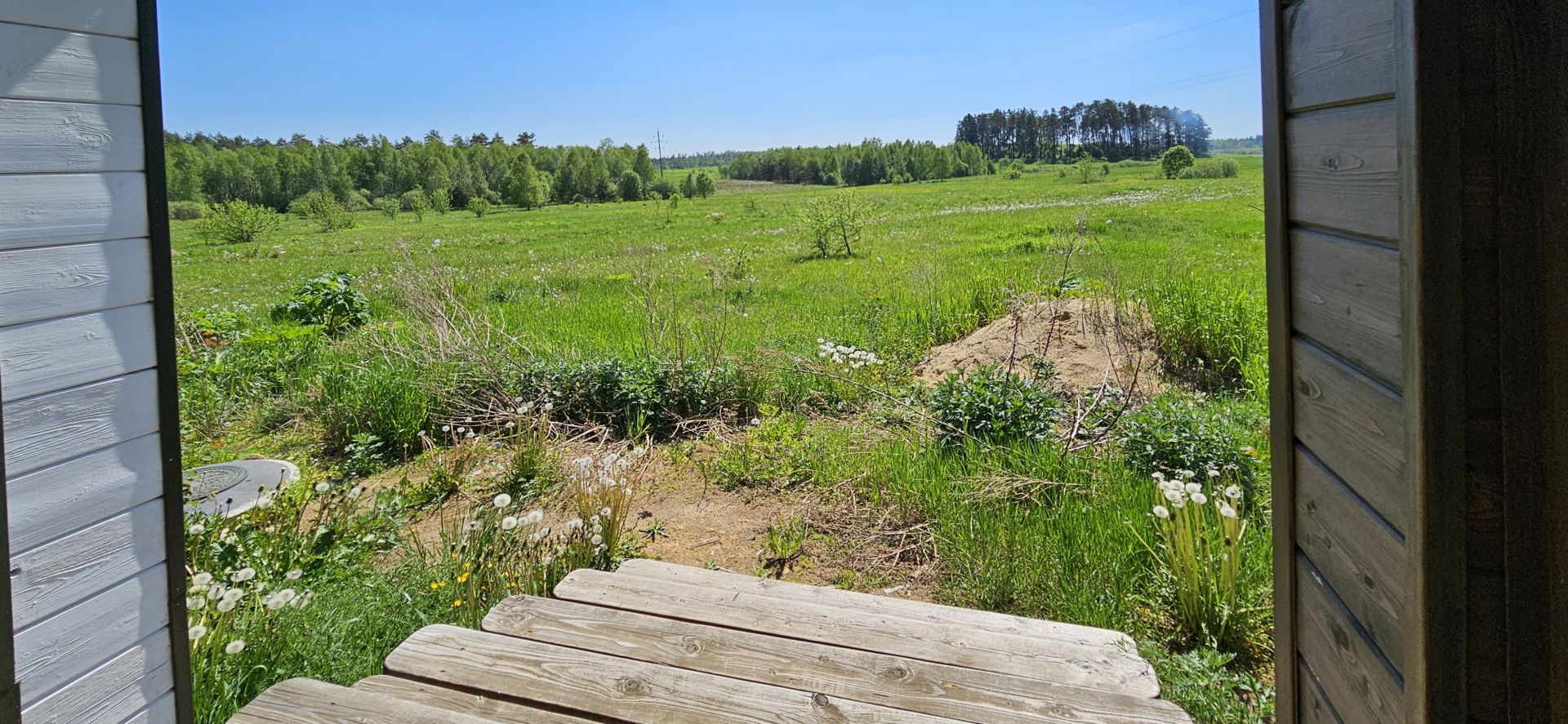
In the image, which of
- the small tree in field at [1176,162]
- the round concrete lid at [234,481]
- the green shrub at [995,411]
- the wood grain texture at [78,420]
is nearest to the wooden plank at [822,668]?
the wood grain texture at [78,420]

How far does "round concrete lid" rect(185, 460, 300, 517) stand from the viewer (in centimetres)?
412

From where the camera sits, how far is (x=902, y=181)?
206 ft

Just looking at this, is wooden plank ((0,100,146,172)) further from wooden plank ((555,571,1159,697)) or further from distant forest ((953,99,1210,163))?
distant forest ((953,99,1210,163))

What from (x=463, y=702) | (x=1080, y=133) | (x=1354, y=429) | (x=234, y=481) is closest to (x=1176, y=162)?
(x=1080, y=133)

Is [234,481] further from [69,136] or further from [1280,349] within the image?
[1280,349]

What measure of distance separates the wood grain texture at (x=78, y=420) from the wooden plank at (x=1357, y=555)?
2055mm

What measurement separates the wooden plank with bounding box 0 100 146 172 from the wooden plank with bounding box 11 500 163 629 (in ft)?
2.24

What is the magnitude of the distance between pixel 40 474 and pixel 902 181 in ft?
208

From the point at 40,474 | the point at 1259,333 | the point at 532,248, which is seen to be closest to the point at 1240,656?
the point at 40,474

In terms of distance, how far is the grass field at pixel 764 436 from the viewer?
3.05 metres

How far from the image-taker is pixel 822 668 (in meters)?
2.04

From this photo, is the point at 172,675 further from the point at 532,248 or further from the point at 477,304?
the point at 532,248

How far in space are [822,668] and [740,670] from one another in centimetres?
19

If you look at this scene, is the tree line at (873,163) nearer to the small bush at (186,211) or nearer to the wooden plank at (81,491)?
the small bush at (186,211)
